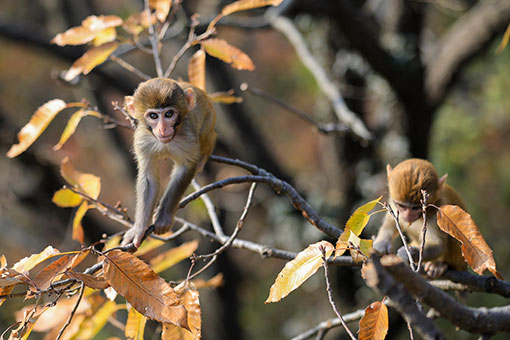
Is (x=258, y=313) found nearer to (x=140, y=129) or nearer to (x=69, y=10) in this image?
(x=69, y=10)

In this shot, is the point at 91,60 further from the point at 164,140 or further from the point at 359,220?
the point at 359,220

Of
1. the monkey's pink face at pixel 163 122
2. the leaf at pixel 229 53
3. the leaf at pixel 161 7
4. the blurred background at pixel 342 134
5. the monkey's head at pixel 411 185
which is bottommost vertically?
the blurred background at pixel 342 134

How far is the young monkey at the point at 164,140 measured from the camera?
2863 millimetres

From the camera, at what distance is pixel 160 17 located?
10.4ft

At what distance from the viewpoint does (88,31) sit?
10.2 feet

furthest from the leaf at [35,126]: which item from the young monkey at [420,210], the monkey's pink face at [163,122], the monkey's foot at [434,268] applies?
the monkey's foot at [434,268]

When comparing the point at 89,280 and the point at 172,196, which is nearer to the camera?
the point at 89,280

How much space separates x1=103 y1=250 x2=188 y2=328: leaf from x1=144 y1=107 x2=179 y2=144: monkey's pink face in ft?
3.30

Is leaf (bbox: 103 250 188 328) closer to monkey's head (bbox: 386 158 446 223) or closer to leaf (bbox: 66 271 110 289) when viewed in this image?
leaf (bbox: 66 271 110 289)

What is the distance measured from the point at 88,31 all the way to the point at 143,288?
1813 millimetres

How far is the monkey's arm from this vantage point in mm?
2971

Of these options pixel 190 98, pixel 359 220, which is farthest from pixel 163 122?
pixel 359 220

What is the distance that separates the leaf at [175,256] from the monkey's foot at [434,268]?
1.40 metres

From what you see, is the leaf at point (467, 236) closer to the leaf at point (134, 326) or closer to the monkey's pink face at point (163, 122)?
the leaf at point (134, 326)
